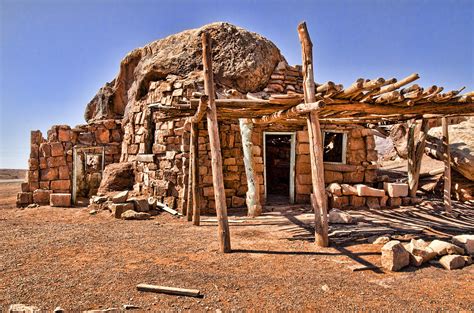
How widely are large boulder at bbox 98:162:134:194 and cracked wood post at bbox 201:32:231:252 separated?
255 inches

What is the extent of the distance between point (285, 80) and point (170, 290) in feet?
26.5

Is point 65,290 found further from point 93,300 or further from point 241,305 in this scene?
point 241,305

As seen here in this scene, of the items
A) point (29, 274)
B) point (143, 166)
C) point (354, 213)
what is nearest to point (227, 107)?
point (29, 274)

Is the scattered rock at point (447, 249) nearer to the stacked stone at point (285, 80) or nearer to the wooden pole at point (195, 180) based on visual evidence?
the wooden pole at point (195, 180)

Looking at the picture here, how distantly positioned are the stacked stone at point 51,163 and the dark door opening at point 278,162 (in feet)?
24.5

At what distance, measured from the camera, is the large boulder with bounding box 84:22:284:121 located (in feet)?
31.0

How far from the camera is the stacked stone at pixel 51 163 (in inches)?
415

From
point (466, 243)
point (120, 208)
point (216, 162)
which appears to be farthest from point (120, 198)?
point (466, 243)

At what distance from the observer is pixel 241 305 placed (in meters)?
3.04

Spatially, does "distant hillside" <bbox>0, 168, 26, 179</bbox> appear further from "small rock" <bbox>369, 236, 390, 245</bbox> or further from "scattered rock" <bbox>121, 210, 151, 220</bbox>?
"small rock" <bbox>369, 236, 390, 245</bbox>

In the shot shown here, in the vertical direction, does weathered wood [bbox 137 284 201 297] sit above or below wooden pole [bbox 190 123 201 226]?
below

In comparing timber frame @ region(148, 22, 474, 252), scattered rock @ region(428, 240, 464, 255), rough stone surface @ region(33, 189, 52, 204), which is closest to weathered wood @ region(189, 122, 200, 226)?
timber frame @ region(148, 22, 474, 252)

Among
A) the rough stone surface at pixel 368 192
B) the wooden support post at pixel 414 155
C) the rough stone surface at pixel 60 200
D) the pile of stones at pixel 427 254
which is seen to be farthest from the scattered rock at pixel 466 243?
the rough stone surface at pixel 60 200

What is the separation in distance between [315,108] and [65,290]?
164 inches
